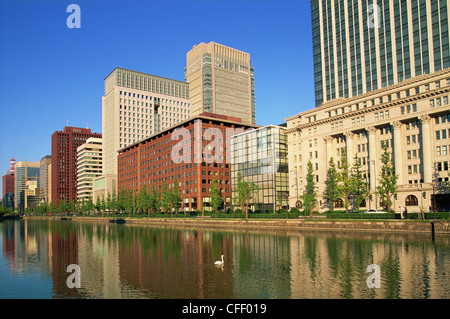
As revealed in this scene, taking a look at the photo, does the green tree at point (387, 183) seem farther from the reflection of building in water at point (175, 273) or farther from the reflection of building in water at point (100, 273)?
the reflection of building in water at point (100, 273)

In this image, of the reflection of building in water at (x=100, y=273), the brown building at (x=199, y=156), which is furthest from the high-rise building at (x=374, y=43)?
the reflection of building in water at (x=100, y=273)

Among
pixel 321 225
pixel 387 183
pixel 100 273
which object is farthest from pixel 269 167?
pixel 100 273

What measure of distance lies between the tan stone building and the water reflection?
3373 cm

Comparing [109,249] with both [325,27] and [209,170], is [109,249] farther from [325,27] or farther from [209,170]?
[325,27]

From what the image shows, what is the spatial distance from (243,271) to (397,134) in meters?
72.8

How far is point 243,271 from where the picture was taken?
3331 centimetres

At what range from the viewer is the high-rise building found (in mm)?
112312

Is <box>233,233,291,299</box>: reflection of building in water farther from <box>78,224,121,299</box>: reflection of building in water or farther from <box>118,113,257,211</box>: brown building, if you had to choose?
<box>118,113,257,211</box>: brown building

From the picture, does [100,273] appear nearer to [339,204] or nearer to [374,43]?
[339,204]

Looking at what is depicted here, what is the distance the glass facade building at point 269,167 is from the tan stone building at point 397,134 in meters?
8.76

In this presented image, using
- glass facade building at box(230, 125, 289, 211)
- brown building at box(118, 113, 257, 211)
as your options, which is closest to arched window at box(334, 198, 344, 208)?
glass facade building at box(230, 125, 289, 211)

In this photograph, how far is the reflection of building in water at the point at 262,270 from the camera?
25844 mm

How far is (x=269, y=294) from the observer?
25.1 m
